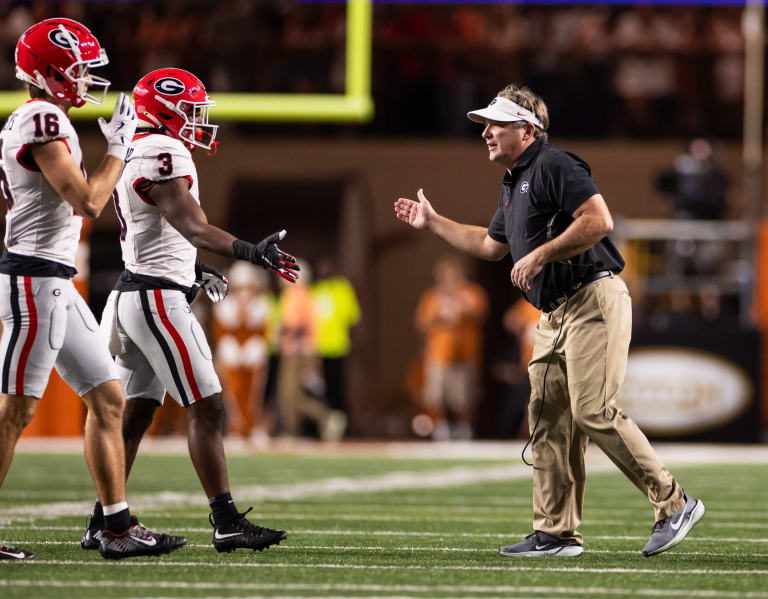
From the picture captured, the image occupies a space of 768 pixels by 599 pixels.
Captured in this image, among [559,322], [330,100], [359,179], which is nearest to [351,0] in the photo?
[330,100]

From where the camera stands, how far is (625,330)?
18.0 feet

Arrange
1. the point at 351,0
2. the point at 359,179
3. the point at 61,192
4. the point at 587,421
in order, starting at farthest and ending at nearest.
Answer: the point at 359,179, the point at 351,0, the point at 587,421, the point at 61,192

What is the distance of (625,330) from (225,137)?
40.3 ft

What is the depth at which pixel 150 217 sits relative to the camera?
542 centimetres

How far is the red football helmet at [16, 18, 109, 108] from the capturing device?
5.18 metres

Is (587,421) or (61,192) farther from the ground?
(61,192)

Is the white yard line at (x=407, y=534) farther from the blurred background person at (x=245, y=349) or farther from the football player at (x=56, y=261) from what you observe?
the blurred background person at (x=245, y=349)

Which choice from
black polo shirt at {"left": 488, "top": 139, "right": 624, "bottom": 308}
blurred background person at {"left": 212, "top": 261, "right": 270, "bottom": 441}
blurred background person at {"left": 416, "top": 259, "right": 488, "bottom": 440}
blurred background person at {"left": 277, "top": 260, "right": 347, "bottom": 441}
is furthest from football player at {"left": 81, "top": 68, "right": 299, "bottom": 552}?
blurred background person at {"left": 416, "top": 259, "right": 488, "bottom": 440}

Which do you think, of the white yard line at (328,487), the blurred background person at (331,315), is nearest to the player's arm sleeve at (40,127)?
the white yard line at (328,487)

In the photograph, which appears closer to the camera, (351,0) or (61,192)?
(61,192)

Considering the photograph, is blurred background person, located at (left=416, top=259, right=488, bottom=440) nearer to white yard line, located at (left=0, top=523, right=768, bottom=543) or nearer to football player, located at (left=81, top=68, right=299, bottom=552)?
white yard line, located at (left=0, top=523, right=768, bottom=543)

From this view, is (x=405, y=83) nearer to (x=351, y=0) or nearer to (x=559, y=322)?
(x=351, y=0)

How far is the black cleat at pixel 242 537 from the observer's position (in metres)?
5.32

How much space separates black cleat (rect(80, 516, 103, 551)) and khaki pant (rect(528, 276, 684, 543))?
5.58 ft
